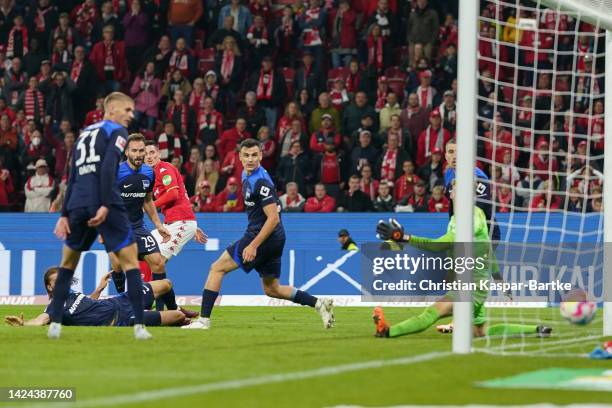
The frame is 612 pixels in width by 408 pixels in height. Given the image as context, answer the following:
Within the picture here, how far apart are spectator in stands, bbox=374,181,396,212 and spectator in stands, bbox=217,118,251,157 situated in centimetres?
328

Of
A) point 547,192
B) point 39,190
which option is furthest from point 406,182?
point 39,190

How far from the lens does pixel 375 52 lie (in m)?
24.1

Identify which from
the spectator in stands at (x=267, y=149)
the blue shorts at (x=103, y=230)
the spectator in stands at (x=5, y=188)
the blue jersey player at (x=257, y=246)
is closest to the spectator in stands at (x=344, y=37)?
the spectator in stands at (x=267, y=149)

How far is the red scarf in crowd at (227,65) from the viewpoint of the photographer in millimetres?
24516

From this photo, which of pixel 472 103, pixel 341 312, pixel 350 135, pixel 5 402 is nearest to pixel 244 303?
pixel 341 312

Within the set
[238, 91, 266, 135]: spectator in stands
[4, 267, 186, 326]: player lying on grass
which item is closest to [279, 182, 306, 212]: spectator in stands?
[238, 91, 266, 135]: spectator in stands

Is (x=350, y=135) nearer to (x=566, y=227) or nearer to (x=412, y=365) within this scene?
(x=566, y=227)

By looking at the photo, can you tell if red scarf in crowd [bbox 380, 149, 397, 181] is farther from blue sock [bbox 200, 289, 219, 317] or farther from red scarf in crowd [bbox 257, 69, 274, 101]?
blue sock [bbox 200, 289, 219, 317]

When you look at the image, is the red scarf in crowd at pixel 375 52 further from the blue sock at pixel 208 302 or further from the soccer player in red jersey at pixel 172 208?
the blue sock at pixel 208 302

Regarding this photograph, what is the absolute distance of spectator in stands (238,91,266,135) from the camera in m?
23.5

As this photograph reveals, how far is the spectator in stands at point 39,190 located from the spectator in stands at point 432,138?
658 centimetres

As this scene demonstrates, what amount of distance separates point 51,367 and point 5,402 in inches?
67.3

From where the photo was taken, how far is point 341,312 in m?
17.3

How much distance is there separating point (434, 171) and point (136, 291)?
1088cm
